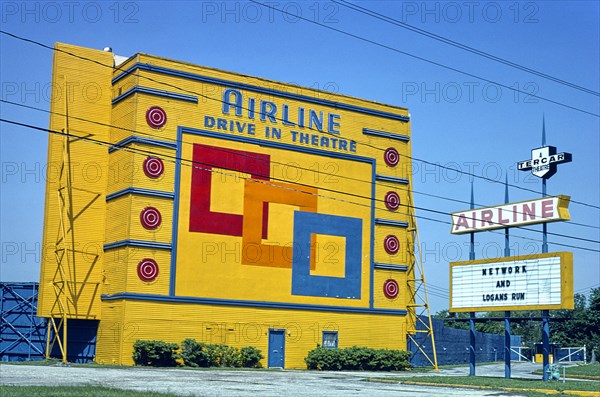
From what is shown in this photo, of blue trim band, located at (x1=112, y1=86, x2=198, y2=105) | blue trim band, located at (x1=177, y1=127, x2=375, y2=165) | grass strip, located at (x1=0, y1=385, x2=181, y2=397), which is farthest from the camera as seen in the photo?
blue trim band, located at (x1=177, y1=127, x2=375, y2=165)

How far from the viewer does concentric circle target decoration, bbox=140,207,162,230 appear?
44.5 metres

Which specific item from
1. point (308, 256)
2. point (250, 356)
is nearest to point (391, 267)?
point (308, 256)

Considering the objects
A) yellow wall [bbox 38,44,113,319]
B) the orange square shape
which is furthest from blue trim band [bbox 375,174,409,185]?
yellow wall [bbox 38,44,113,319]

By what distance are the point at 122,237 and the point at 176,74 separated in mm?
9629

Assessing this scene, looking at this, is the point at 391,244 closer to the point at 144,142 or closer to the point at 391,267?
the point at 391,267

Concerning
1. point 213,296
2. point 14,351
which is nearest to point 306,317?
point 213,296

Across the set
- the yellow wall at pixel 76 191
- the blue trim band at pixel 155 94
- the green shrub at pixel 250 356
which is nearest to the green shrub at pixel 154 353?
the green shrub at pixel 250 356

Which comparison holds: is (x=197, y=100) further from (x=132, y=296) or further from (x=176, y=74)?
(x=132, y=296)

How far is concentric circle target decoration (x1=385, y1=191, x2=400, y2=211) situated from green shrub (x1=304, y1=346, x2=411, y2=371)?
9493 mm

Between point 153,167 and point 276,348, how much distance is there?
12.8 m

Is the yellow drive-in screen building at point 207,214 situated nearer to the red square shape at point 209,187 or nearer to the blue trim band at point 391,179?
the red square shape at point 209,187

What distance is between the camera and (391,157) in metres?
54.6

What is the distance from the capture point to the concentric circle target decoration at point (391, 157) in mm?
54281

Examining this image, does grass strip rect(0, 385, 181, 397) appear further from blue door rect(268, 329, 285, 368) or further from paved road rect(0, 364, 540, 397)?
blue door rect(268, 329, 285, 368)
